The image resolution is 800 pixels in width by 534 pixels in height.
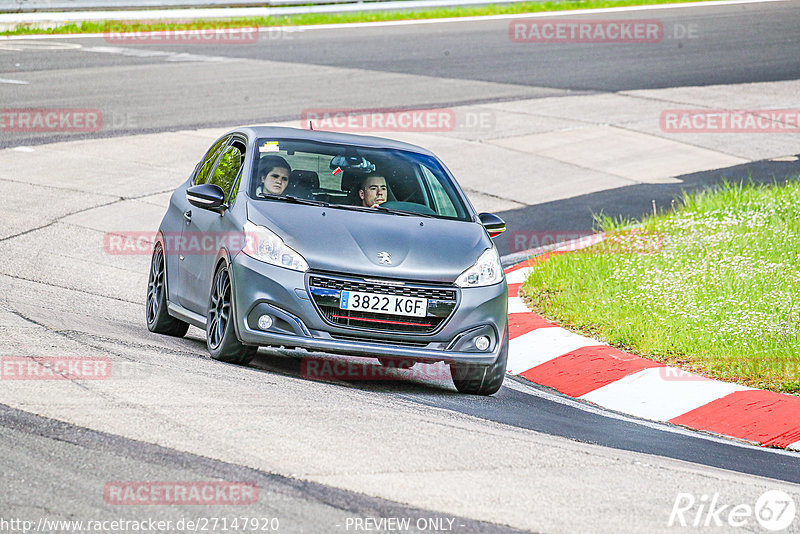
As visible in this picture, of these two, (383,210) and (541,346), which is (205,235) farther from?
(541,346)

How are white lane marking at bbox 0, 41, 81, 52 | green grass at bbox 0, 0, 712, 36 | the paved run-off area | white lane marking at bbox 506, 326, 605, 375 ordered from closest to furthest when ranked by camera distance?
1. the paved run-off area
2. white lane marking at bbox 506, 326, 605, 375
3. white lane marking at bbox 0, 41, 81, 52
4. green grass at bbox 0, 0, 712, 36

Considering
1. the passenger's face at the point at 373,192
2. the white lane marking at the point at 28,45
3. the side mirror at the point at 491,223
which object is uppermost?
the white lane marking at the point at 28,45

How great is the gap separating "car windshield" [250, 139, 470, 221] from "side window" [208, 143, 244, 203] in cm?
24

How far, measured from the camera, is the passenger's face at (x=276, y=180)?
26.9ft

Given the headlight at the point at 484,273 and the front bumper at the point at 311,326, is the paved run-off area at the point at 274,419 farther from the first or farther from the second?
the headlight at the point at 484,273

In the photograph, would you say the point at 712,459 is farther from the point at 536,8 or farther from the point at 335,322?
the point at 536,8

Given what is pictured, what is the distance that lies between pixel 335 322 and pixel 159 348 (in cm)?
137

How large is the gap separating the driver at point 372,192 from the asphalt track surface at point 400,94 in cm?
122

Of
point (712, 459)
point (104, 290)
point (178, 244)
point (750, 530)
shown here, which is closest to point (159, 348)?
point (178, 244)

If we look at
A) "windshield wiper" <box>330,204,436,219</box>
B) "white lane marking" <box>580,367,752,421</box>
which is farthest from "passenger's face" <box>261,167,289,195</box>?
"white lane marking" <box>580,367,752,421</box>

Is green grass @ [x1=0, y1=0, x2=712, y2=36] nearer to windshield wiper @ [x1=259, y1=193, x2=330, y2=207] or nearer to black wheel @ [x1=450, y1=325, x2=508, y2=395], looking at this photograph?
windshield wiper @ [x1=259, y1=193, x2=330, y2=207]

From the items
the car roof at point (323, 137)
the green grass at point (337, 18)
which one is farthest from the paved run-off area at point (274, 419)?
the green grass at point (337, 18)

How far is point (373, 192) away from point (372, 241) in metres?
0.97

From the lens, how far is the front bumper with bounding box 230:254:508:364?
731 cm
